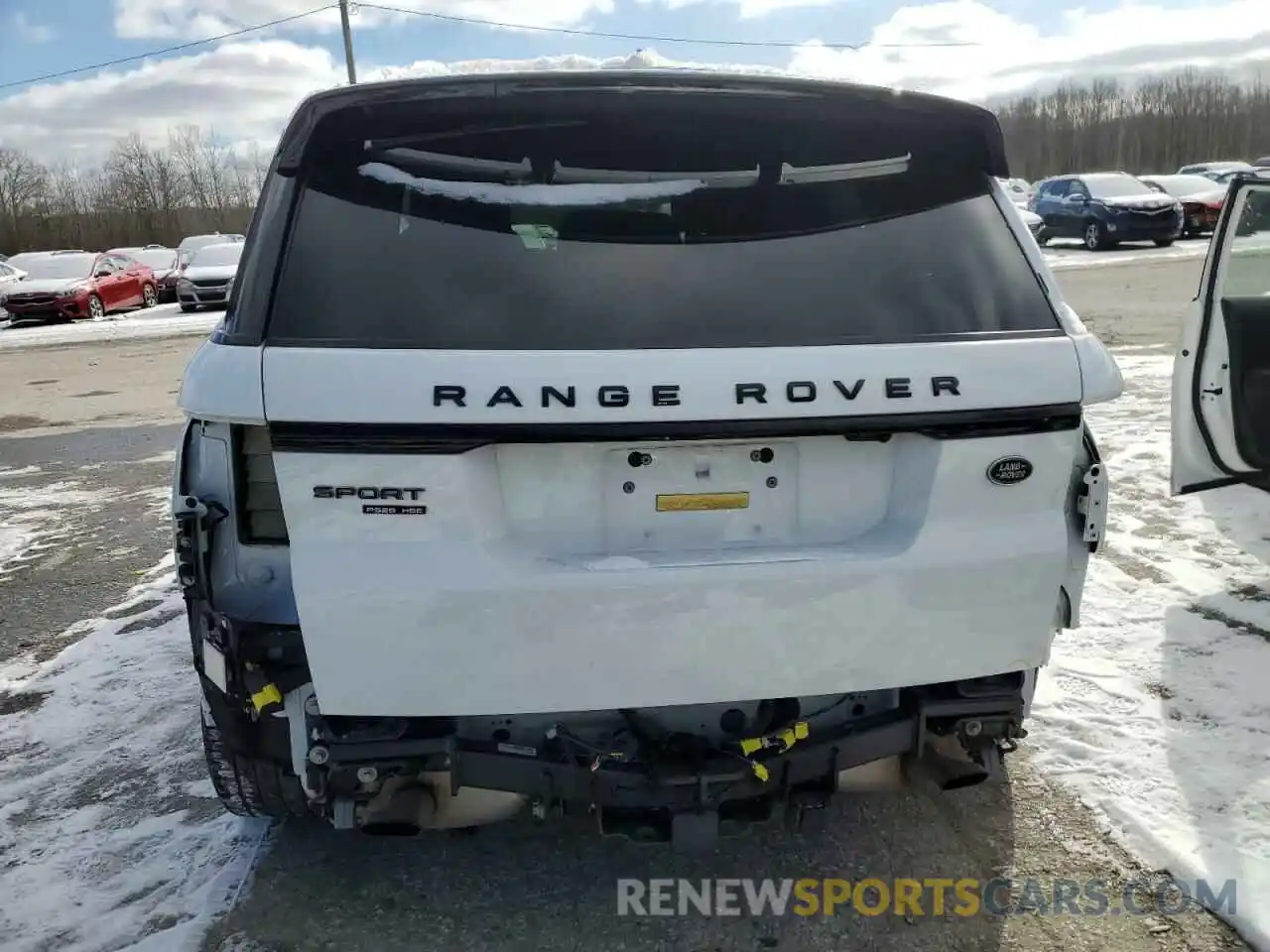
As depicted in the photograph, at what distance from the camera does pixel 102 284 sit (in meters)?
25.4

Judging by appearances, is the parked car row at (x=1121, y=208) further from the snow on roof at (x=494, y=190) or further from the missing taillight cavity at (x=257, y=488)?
the missing taillight cavity at (x=257, y=488)

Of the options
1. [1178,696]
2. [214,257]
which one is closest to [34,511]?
[1178,696]

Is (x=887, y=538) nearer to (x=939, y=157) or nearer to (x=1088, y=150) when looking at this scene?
(x=939, y=157)

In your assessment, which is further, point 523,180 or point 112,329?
point 112,329

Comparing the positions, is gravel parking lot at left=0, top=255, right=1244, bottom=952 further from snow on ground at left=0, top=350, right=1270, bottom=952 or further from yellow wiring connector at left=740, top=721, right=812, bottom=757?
yellow wiring connector at left=740, top=721, right=812, bottom=757

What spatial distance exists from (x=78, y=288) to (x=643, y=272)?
26382 millimetres

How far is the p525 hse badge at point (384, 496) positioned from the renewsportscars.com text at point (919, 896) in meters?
1.40

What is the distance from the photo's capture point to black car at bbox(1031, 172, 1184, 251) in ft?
80.9

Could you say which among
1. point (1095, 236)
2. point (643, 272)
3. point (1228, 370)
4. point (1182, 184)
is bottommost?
point (1095, 236)

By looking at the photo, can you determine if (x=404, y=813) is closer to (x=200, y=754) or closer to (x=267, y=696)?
(x=267, y=696)

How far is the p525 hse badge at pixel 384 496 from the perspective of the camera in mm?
2164

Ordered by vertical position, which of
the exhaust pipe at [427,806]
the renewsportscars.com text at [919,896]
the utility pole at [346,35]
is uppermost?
the utility pole at [346,35]

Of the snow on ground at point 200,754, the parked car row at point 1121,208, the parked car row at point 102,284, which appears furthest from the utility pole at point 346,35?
the snow on ground at point 200,754

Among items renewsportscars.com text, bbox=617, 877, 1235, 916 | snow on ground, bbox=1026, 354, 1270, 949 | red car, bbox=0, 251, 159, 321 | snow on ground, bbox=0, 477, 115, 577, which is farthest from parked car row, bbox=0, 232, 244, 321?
renewsportscars.com text, bbox=617, 877, 1235, 916
